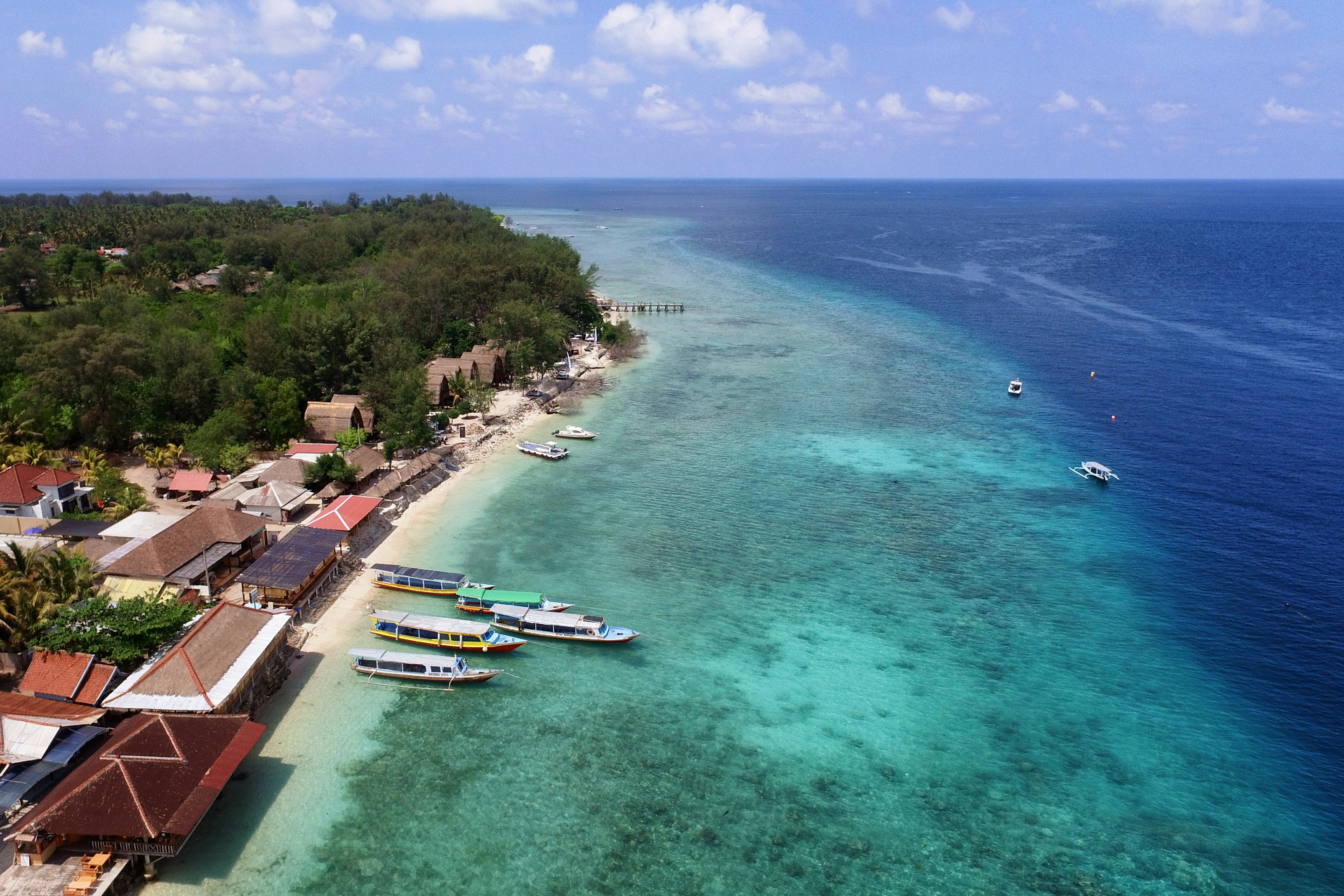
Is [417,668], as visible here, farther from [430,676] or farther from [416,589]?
[416,589]

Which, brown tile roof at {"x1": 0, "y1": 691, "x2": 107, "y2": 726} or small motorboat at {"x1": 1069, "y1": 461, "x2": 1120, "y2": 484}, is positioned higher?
small motorboat at {"x1": 1069, "y1": 461, "x2": 1120, "y2": 484}

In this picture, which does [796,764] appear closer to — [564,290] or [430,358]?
[430,358]

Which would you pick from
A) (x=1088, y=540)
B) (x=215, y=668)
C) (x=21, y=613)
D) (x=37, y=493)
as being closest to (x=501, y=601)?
(x=215, y=668)

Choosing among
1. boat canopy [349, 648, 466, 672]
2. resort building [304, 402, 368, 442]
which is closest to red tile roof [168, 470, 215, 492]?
resort building [304, 402, 368, 442]

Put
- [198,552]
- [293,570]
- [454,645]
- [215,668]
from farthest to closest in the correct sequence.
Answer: [198,552], [293,570], [454,645], [215,668]

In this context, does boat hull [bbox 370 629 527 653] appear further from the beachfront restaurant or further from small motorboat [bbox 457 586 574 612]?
the beachfront restaurant

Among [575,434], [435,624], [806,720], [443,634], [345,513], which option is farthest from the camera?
[575,434]
